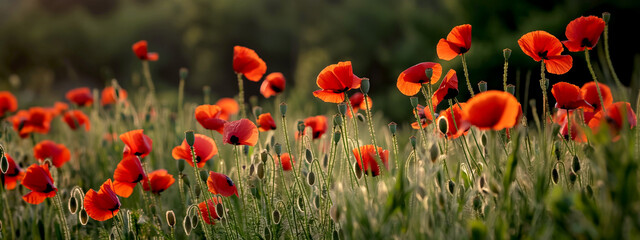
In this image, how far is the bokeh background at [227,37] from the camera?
9217 mm

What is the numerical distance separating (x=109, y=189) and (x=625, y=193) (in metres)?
1.30

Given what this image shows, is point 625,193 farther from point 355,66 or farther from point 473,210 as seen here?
point 355,66

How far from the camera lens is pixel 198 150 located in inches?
66.1

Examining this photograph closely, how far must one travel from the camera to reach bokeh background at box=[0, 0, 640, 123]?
9.22 meters

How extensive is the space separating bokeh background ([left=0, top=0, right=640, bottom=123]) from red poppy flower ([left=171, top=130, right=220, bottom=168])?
6282 mm

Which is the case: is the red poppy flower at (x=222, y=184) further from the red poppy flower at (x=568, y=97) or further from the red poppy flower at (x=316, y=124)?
the red poppy flower at (x=568, y=97)

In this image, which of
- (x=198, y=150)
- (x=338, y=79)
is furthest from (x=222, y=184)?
(x=338, y=79)

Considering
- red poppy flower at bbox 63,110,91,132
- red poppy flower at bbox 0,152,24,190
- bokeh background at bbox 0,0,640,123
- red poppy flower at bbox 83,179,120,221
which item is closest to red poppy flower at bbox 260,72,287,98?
red poppy flower at bbox 83,179,120,221

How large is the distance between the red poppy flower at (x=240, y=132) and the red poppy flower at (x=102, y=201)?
367mm

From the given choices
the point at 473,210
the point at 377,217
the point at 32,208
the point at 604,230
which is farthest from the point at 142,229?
the point at 604,230

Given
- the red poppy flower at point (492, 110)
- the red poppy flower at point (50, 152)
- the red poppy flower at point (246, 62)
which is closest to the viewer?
the red poppy flower at point (492, 110)

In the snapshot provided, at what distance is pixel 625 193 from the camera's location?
2.91 ft

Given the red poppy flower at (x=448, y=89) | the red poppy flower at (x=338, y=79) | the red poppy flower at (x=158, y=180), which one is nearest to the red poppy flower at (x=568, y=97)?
the red poppy flower at (x=448, y=89)

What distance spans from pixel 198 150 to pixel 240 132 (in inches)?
9.4
